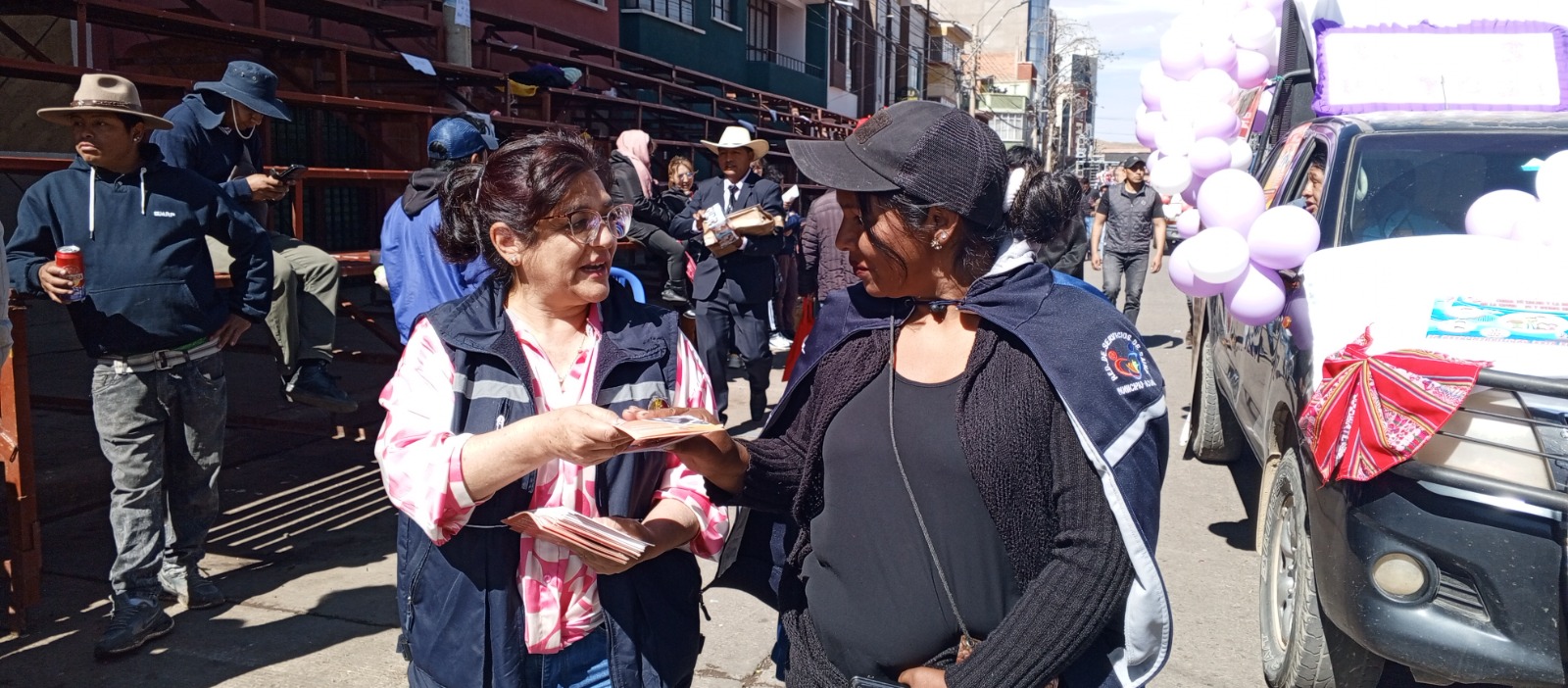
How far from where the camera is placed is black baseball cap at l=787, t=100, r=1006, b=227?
6.42 feet

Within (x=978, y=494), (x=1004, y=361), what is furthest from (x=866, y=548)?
(x=1004, y=361)

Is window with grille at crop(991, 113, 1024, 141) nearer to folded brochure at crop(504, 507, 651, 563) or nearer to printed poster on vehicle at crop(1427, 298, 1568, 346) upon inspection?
printed poster on vehicle at crop(1427, 298, 1568, 346)

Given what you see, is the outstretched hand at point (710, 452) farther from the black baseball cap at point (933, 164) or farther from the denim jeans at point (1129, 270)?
the denim jeans at point (1129, 270)

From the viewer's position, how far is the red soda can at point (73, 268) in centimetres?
395

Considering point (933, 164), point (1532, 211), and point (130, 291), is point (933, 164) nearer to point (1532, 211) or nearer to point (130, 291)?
point (1532, 211)

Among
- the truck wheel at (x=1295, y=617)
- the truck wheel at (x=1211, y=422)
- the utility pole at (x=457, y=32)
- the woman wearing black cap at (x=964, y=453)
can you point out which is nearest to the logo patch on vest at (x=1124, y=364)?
the woman wearing black cap at (x=964, y=453)

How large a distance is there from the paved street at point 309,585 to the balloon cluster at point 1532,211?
1785mm

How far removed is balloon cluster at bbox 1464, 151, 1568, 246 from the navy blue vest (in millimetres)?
3059

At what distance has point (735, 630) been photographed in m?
4.63

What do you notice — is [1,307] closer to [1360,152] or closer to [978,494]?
[978,494]

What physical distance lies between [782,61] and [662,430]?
28.4 m

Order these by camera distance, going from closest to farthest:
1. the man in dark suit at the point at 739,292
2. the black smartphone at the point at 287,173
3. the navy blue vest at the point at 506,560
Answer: the navy blue vest at the point at 506,560, the black smartphone at the point at 287,173, the man in dark suit at the point at 739,292

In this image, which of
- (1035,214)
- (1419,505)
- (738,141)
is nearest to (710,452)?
(1035,214)

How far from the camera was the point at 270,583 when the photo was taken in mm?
4953
